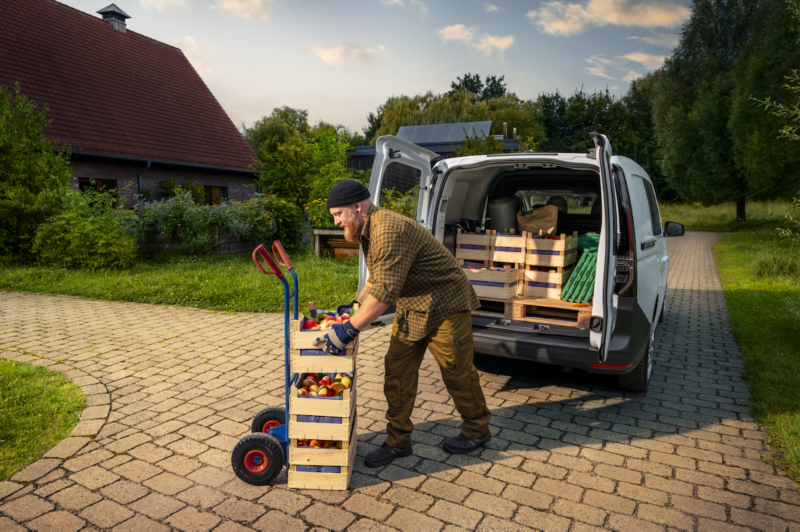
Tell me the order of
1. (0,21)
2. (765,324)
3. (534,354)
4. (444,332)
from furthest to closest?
(0,21) < (765,324) < (534,354) < (444,332)

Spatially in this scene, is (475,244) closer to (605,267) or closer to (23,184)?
(605,267)

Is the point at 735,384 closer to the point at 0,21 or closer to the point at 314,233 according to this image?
the point at 314,233

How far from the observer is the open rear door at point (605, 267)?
3812 millimetres

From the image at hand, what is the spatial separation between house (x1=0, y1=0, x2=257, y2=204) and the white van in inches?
618

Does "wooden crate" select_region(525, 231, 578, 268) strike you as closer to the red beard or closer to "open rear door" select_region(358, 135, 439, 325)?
"open rear door" select_region(358, 135, 439, 325)

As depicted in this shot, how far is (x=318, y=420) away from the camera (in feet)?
10.4

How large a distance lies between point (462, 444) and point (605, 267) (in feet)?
5.34

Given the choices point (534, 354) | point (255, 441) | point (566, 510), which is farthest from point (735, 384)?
point (255, 441)

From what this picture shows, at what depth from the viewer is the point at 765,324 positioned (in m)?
7.30

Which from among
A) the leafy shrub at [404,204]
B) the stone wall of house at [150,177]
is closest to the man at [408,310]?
the leafy shrub at [404,204]

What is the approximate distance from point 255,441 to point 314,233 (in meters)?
9.61

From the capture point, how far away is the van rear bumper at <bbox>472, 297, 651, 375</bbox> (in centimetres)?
412

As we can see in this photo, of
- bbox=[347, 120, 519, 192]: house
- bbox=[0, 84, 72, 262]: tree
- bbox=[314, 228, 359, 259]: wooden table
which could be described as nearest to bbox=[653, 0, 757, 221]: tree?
bbox=[347, 120, 519, 192]: house

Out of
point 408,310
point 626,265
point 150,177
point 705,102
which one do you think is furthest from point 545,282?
point 705,102
